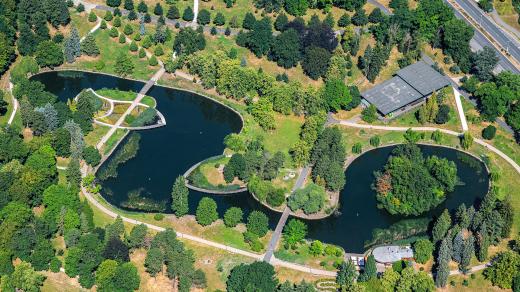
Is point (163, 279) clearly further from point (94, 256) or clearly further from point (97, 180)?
point (97, 180)

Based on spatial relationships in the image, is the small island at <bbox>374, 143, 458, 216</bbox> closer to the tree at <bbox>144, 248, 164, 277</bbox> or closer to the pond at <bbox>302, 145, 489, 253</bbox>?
the pond at <bbox>302, 145, 489, 253</bbox>

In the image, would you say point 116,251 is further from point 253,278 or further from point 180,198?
point 253,278

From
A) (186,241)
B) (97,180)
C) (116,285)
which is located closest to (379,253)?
(186,241)

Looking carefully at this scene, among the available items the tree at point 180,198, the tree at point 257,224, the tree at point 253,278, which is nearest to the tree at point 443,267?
the tree at point 253,278

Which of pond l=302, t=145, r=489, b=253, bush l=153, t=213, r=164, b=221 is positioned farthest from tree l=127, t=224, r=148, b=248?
pond l=302, t=145, r=489, b=253

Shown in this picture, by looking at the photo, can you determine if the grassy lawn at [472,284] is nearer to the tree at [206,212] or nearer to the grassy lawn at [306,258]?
the grassy lawn at [306,258]
